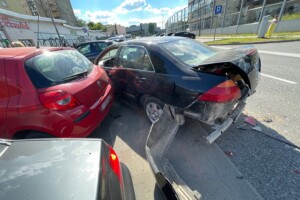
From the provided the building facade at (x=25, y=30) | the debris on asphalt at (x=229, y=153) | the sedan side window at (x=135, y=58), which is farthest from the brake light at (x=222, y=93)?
the building facade at (x=25, y=30)

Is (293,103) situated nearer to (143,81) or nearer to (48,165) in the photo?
(143,81)

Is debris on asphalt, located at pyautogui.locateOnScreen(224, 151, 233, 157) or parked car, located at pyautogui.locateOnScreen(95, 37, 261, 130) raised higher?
parked car, located at pyautogui.locateOnScreen(95, 37, 261, 130)

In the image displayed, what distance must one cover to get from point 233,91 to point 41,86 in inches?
106

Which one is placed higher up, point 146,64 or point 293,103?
point 146,64

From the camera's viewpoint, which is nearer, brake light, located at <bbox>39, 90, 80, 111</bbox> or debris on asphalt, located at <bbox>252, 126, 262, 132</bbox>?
brake light, located at <bbox>39, 90, 80, 111</bbox>

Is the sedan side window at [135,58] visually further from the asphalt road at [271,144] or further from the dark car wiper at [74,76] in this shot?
the asphalt road at [271,144]

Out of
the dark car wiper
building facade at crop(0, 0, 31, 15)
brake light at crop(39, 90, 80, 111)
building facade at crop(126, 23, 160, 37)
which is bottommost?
building facade at crop(126, 23, 160, 37)

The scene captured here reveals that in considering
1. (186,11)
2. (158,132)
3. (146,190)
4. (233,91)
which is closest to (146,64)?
(158,132)

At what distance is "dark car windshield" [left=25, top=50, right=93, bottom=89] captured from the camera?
2238 millimetres

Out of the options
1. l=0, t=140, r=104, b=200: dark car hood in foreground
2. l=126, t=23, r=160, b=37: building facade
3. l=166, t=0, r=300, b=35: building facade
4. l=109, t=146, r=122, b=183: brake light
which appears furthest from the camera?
l=126, t=23, r=160, b=37: building facade

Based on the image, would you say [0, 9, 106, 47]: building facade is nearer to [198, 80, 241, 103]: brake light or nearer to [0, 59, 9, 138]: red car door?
[0, 59, 9, 138]: red car door

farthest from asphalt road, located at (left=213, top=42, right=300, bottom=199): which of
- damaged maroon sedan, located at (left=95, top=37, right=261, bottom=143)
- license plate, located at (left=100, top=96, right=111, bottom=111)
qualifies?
license plate, located at (left=100, top=96, right=111, bottom=111)

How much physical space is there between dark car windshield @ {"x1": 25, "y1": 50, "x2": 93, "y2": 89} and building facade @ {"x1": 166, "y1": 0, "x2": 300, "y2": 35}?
49.0ft

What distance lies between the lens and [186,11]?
135ft
